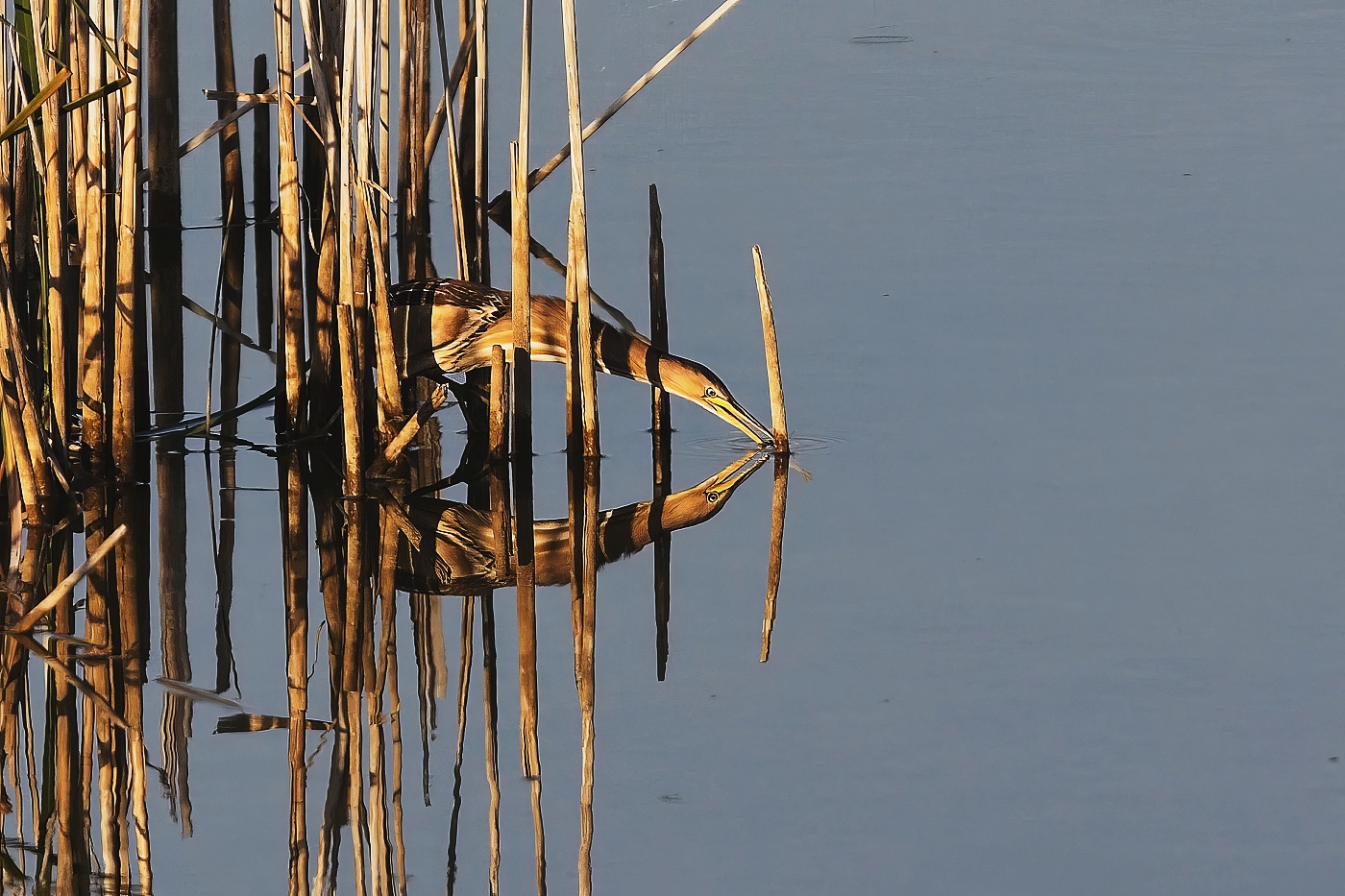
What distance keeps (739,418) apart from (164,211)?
3179 mm

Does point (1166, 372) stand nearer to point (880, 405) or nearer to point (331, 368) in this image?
point (880, 405)

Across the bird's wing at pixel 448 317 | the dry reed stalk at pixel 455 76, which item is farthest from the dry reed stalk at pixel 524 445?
the dry reed stalk at pixel 455 76

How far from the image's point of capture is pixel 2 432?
5.45 m

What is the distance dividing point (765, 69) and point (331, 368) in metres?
4.98

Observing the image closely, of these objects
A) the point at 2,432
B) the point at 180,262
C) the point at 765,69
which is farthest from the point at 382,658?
the point at 765,69

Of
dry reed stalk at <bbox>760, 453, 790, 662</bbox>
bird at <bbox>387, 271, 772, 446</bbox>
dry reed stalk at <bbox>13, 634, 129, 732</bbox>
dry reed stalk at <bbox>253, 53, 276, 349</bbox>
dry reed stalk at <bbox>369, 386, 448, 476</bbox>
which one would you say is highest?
dry reed stalk at <bbox>253, 53, 276, 349</bbox>

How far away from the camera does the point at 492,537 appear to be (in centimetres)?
575

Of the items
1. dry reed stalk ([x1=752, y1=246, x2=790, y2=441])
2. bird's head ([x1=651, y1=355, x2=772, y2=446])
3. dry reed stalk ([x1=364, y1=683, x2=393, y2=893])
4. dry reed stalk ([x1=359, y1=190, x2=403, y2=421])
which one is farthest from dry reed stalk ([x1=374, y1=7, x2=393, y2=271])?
dry reed stalk ([x1=364, y1=683, x2=393, y2=893])

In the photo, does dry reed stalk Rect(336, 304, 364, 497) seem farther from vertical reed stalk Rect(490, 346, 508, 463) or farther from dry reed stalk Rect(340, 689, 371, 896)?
dry reed stalk Rect(340, 689, 371, 896)

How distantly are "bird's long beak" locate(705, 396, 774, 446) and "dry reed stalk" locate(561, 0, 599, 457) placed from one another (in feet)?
1.53

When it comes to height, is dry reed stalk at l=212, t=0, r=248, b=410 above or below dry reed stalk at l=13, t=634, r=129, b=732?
above

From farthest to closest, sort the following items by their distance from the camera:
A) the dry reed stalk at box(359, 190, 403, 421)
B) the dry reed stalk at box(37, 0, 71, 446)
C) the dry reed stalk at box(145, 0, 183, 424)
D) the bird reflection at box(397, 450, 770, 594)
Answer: the dry reed stalk at box(145, 0, 183, 424) → the dry reed stalk at box(359, 190, 403, 421) → the bird reflection at box(397, 450, 770, 594) → the dry reed stalk at box(37, 0, 71, 446)

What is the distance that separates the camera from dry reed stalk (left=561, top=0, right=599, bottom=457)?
5.51 m

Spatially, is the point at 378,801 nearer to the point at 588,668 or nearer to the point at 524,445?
the point at 588,668
